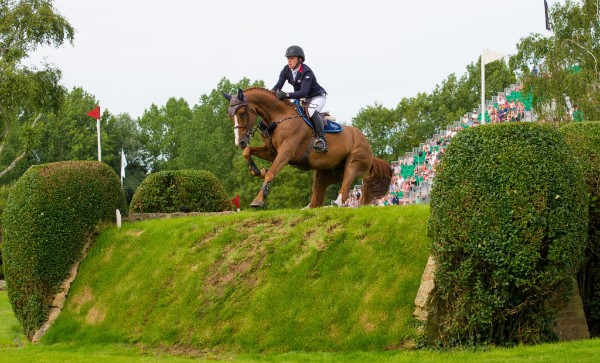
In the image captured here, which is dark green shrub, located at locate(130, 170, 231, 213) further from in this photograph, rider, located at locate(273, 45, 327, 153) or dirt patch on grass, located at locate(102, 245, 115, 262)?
rider, located at locate(273, 45, 327, 153)

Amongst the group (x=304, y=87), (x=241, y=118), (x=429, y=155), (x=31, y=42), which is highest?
(x=31, y=42)

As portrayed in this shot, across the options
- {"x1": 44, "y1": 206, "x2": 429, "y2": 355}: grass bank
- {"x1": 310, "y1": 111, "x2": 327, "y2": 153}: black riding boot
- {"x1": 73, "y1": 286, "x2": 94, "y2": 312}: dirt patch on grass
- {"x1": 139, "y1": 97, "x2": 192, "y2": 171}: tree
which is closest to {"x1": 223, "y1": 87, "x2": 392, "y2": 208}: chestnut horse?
{"x1": 310, "y1": 111, "x2": 327, "y2": 153}: black riding boot

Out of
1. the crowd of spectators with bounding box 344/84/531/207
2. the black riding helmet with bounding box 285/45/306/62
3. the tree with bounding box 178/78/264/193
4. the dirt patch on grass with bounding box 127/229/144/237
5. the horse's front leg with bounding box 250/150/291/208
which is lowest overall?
the dirt patch on grass with bounding box 127/229/144/237

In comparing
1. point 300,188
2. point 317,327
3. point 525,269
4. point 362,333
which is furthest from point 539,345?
point 300,188

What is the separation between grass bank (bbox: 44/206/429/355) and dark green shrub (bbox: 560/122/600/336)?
237 centimetres

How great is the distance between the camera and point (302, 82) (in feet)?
52.7

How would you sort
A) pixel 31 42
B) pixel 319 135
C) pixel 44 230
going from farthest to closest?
pixel 31 42 → pixel 44 230 → pixel 319 135

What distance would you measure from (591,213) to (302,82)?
234 inches

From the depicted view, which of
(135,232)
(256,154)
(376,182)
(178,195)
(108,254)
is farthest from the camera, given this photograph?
(178,195)

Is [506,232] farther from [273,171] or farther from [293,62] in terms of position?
[293,62]

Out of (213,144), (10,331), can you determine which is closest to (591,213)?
(10,331)

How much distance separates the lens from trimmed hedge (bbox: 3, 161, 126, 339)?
1656 cm

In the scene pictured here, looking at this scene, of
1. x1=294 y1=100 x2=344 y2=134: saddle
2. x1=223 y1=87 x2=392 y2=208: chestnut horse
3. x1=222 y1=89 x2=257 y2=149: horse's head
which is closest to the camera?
x1=222 y1=89 x2=257 y2=149: horse's head

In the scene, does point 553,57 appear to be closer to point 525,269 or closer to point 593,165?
point 593,165
